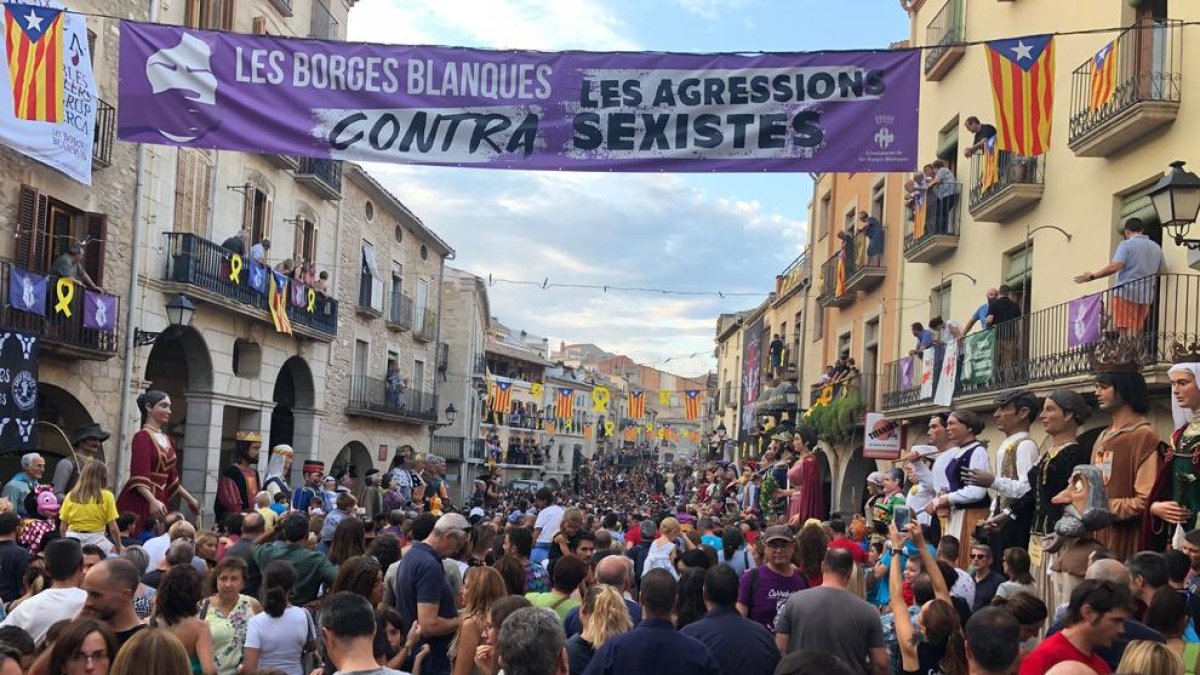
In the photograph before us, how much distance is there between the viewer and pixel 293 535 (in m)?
7.99

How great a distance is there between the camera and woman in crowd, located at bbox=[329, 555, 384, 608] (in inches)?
262

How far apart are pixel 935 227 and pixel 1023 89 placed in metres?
8.57

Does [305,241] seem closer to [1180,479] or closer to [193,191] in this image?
[193,191]

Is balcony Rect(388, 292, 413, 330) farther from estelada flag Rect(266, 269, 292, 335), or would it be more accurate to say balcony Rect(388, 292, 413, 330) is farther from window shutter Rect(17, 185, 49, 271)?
window shutter Rect(17, 185, 49, 271)

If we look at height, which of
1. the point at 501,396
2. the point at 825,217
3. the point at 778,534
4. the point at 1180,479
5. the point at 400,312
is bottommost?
the point at 778,534

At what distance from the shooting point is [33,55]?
10562 mm

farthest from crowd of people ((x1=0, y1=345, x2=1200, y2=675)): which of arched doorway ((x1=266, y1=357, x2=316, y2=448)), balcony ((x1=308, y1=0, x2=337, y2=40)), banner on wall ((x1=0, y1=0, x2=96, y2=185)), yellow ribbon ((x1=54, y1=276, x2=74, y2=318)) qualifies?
balcony ((x1=308, y1=0, x2=337, y2=40))

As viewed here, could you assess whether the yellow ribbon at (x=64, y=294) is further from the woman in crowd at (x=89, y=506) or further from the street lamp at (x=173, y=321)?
the woman in crowd at (x=89, y=506)

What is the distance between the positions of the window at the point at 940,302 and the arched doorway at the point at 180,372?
41.9 ft

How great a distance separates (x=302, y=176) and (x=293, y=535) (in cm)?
1852

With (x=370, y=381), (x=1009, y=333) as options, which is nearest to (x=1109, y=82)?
(x=1009, y=333)

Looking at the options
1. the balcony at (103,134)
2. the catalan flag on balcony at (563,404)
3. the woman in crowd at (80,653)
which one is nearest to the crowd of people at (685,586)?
the woman in crowd at (80,653)

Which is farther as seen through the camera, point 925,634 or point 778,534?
point 778,534

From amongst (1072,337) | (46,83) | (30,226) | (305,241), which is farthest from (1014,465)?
(305,241)
